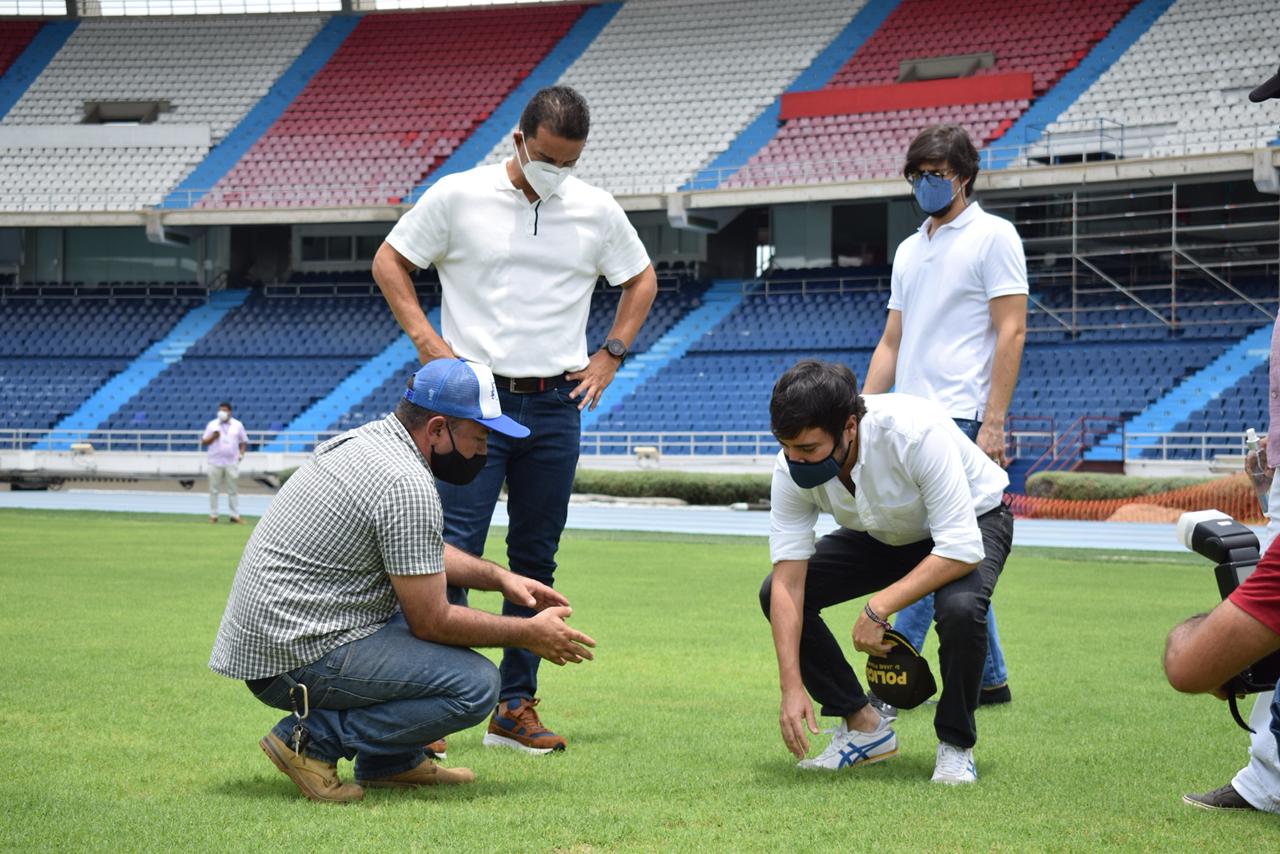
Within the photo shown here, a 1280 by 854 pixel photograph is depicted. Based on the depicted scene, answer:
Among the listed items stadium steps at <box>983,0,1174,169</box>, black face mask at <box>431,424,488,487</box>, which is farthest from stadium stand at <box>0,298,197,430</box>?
black face mask at <box>431,424,488,487</box>

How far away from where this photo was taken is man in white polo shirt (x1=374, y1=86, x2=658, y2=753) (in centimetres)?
505

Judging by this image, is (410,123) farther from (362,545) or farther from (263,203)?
(362,545)

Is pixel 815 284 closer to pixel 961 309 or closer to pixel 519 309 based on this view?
pixel 961 309

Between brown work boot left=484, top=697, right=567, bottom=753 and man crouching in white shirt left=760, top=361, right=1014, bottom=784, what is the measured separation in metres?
0.88

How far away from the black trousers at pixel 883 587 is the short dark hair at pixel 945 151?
4.90 ft

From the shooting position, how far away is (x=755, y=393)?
30.0 metres

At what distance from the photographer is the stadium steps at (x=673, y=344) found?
3173cm

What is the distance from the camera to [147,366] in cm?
3500

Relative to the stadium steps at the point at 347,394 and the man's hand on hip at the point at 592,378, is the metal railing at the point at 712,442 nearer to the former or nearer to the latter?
the stadium steps at the point at 347,394

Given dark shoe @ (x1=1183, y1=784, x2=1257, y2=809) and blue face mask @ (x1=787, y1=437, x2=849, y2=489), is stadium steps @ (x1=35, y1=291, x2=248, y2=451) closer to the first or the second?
blue face mask @ (x1=787, y1=437, x2=849, y2=489)

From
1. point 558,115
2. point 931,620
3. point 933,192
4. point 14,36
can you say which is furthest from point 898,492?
point 14,36

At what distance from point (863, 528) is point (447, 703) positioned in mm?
1502

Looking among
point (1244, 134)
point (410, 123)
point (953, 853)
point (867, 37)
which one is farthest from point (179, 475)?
point (953, 853)

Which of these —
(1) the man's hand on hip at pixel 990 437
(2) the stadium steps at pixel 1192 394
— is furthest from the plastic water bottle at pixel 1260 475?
(2) the stadium steps at pixel 1192 394
